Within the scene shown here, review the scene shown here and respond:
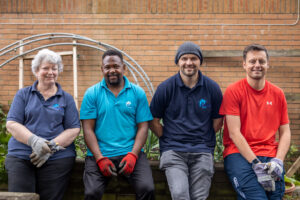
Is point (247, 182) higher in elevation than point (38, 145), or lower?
lower

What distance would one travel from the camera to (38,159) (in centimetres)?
259

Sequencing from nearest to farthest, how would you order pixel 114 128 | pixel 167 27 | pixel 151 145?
pixel 114 128 → pixel 151 145 → pixel 167 27

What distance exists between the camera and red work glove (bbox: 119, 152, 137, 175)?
8.70 ft

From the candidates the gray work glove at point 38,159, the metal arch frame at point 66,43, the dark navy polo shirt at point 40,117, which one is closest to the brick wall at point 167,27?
the metal arch frame at point 66,43

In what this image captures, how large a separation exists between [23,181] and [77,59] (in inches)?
126

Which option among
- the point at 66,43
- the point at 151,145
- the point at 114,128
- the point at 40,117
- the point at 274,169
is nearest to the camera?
the point at 274,169

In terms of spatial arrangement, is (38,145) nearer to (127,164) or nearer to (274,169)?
(127,164)

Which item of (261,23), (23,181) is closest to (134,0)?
(261,23)

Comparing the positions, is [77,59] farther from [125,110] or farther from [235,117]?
[235,117]

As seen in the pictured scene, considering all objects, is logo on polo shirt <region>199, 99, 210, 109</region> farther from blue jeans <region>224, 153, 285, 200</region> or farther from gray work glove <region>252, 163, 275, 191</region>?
gray work glove <region>252, 163, 275, 191</region>

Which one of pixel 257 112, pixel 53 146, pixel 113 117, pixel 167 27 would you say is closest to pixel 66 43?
pixel 167 27

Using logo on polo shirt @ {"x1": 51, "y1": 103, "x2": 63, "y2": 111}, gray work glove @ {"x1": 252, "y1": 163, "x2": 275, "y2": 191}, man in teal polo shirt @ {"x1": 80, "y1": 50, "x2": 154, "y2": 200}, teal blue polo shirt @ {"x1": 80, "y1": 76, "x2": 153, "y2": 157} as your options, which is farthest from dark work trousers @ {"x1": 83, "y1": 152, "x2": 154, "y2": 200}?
gray work glove @ {"x1": 252, "y1": 163, "x2": 275, "y2": 191}

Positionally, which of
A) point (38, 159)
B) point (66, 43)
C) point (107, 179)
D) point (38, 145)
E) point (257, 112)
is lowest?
point (107, 179)

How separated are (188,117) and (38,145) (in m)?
1.29
